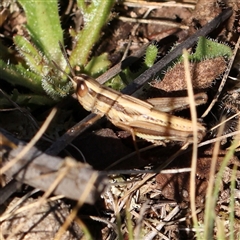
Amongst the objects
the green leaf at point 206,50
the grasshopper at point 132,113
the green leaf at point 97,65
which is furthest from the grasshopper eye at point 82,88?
the green leaf at point 206,50

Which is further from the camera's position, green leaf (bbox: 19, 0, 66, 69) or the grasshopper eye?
green leaf (bbox: 19, 0, 66, 69)

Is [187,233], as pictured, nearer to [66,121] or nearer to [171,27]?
[66,121]

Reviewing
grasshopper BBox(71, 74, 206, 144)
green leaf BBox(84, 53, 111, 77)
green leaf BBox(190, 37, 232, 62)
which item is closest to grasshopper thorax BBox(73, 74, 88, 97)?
grasshopper BBox(71, 74, 206, 144)

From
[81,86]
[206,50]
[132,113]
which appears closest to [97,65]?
[81,86]

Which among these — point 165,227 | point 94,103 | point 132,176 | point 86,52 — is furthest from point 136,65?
point 165,227

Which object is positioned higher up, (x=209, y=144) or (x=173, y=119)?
(x=173, y=119)

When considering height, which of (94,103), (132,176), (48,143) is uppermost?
(94,103)

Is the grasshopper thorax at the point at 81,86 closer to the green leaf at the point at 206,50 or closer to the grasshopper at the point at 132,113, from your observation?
the grasshopper at the point at 132,113

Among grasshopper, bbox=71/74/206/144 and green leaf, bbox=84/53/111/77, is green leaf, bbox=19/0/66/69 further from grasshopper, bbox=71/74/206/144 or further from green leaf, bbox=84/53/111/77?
grasshopper, bbox=71/74/206/144
